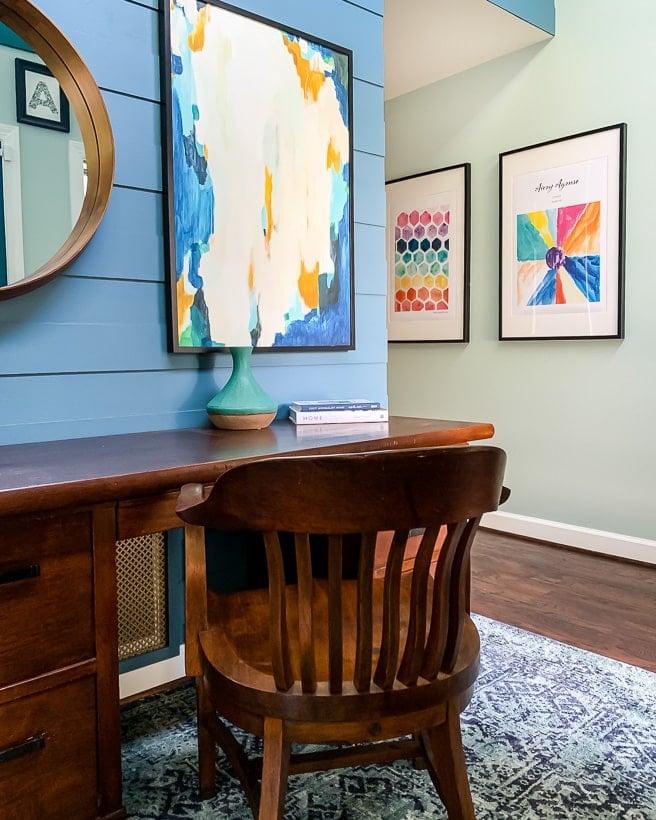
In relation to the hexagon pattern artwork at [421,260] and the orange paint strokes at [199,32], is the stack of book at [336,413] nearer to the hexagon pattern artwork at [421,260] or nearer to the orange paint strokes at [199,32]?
the orange paint strokes at [199,32]

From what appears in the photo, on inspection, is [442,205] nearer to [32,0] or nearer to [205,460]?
[32,0]

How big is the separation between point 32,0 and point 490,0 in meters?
2.03

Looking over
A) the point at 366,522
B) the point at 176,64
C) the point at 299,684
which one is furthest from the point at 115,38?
the point at 299,684

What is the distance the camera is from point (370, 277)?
223 cm

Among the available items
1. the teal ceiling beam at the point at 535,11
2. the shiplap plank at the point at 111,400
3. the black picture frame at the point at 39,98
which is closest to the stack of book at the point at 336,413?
the shiplap plank at the point at 111,400

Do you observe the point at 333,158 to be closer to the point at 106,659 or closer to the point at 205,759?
the point at 106,659

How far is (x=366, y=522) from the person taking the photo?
91cm

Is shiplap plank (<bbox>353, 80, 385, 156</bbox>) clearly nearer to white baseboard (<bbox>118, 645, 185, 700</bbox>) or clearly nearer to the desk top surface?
the desk top surface

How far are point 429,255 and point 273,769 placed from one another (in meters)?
3.10

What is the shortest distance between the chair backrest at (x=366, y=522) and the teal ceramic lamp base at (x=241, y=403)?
690mm

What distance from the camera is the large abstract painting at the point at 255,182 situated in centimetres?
176

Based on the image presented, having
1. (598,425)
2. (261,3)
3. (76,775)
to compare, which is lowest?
(76,775)

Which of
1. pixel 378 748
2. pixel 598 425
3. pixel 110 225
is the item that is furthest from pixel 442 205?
pixel 378 748

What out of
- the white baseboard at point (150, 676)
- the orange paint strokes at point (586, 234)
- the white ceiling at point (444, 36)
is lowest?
the white baseboard at point (150, 676)
